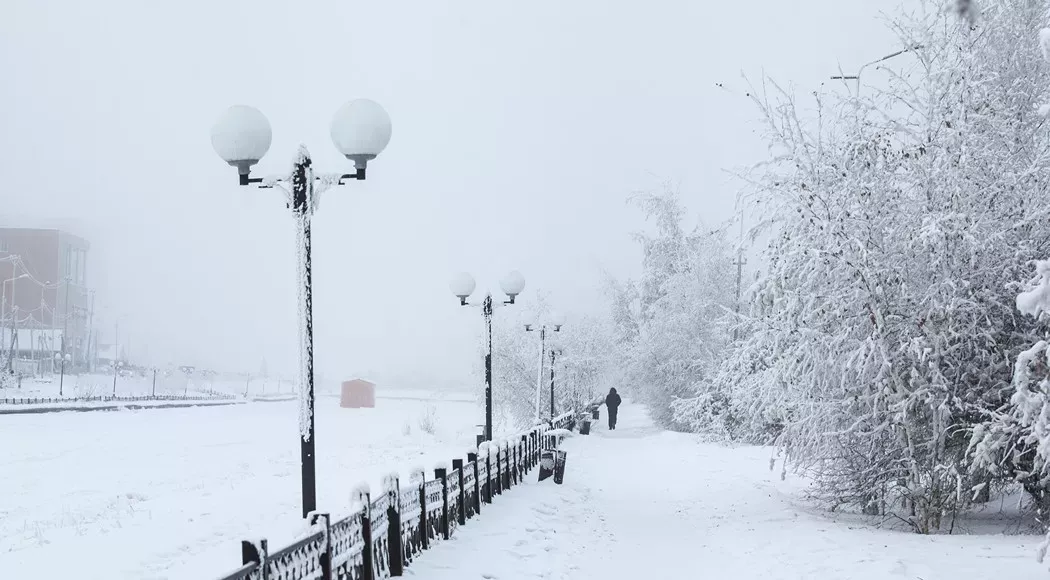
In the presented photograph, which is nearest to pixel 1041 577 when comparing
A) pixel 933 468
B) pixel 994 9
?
pixel 933 468

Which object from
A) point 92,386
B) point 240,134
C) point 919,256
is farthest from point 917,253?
point 92,386

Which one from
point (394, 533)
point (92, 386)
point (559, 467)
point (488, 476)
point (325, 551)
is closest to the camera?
point (325, 551)

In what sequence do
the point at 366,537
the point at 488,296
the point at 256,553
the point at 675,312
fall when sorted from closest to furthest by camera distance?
the point at 256,553 → the point at 366,537 → the point at 488,296 → the point at 675,312

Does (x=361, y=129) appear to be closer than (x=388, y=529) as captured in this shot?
No

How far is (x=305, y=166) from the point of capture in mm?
8656

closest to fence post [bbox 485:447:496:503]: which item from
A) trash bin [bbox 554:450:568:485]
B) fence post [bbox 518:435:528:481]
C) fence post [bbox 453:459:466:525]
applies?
fence post [bbox 453:459:466:525]

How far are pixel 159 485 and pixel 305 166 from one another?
20050 mm

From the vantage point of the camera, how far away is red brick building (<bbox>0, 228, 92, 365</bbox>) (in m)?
91.1

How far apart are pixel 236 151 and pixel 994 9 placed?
9842mm

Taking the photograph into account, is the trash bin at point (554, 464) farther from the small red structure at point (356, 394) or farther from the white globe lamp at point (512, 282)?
the small red structure at point (356, 394)

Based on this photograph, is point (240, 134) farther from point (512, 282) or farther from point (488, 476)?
point (512, 282)

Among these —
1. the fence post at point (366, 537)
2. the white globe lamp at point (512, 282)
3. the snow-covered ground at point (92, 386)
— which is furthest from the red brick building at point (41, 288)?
the fence post at point (366, 537)

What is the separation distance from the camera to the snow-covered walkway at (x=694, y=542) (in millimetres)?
8945

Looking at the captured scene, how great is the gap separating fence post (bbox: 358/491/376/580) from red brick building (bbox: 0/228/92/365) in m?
93.5
